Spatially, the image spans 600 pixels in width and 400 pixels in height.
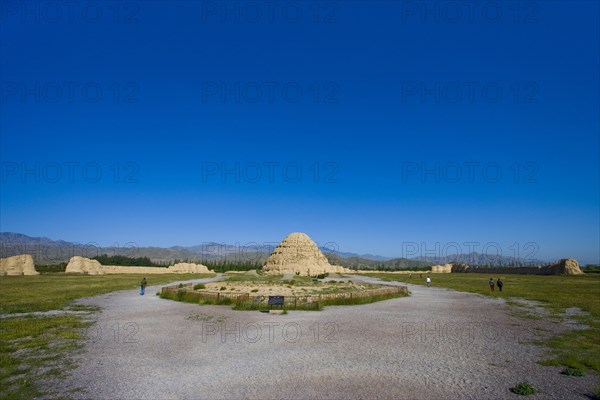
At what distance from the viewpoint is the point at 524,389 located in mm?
9273

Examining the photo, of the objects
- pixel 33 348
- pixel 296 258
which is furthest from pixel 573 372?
pixel 296 258

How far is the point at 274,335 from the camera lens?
51.8 ft

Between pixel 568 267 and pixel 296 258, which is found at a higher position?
pixel 296 258

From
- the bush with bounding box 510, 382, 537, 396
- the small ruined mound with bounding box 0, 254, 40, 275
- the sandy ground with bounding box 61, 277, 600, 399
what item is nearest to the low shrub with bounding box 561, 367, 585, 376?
the sandy ground with bounding box 61, 277, 600, 399

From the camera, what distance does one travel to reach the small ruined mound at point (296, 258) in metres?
76.5

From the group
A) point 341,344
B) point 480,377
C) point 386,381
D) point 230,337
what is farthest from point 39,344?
point 480,377

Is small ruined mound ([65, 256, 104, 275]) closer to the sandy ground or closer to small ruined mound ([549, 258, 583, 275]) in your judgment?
the sandy ground

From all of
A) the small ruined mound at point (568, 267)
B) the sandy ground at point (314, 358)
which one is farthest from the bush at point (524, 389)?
the small ruined mound at point (568, 267)

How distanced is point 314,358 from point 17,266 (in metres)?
79.3

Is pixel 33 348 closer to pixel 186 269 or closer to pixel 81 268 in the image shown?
pixel 81 268

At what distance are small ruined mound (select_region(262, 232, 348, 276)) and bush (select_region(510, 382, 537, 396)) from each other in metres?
65.7

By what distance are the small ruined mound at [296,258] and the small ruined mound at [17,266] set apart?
152ft

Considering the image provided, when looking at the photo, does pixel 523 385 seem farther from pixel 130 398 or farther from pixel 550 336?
pixel 130 398

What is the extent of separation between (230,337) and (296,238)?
219 feet
